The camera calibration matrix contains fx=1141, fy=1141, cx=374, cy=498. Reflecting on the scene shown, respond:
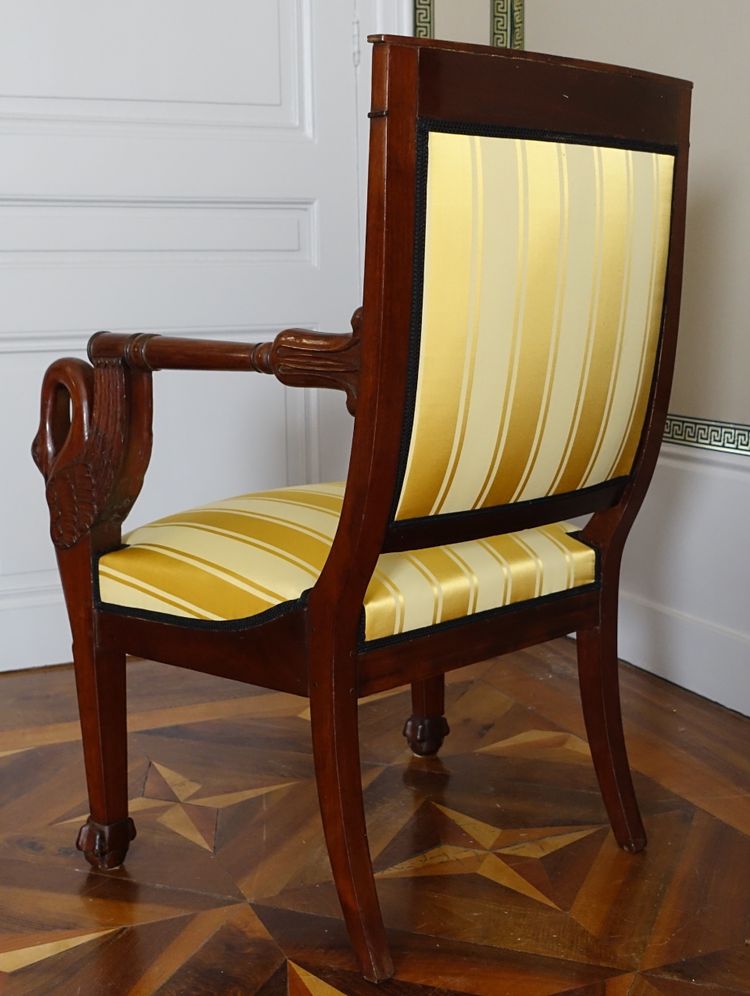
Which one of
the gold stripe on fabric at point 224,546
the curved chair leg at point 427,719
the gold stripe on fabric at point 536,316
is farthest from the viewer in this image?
the curved chair leg at point 427,719

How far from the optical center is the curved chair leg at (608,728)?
1.66m

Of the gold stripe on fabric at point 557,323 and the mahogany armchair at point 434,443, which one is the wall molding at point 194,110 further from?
the gold stripe on fabric at point 557,323

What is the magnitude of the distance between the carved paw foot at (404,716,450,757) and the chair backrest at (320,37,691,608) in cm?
66

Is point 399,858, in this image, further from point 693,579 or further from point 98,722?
point 693,579

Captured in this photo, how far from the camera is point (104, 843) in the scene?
165cm

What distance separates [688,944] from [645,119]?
3.42 feet

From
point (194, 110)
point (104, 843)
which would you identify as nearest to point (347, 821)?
point (104, 843)

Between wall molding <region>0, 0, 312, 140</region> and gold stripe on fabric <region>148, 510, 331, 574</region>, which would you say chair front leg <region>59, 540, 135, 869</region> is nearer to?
gold stripe on fabric <region>148, 510, 331, 574</region>

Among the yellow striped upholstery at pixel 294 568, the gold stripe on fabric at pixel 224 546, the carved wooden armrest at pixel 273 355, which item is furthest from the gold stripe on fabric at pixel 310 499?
the carved wooden armrest at pixel 273 355

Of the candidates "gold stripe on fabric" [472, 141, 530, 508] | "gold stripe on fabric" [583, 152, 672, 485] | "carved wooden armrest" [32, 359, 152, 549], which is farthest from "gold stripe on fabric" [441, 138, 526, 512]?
"carved wooden armrest" [32, 359, 152, 549]

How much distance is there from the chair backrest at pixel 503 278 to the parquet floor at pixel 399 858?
54cm

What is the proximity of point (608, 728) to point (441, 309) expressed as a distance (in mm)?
767

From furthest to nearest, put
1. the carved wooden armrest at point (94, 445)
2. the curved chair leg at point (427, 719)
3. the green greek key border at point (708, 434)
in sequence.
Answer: the green greek key border at point (708, 434)
the curved chair leg at point (427, 719)
the carved wooden armrest at point (94, 445)

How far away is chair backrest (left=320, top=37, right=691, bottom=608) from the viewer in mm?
1174
